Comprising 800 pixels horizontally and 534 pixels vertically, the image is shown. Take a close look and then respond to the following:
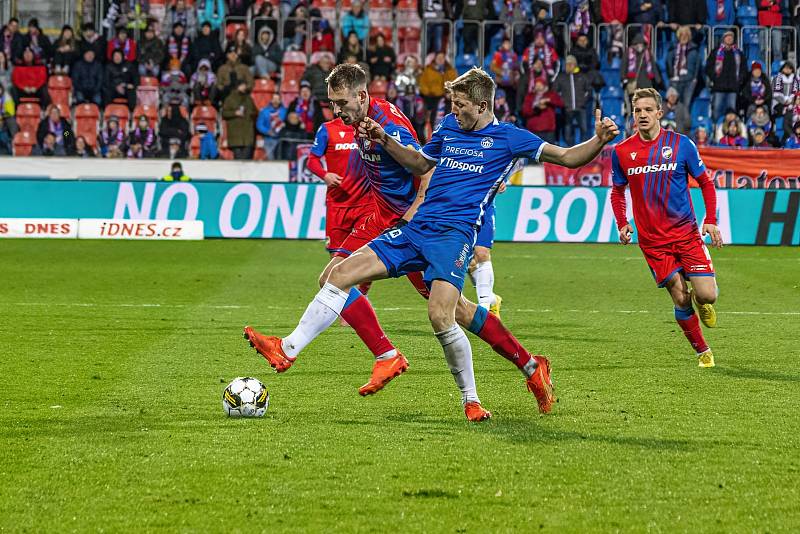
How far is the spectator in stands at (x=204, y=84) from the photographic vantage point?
26.4 meters

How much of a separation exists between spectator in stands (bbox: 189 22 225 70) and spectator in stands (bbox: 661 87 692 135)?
9.30 metres

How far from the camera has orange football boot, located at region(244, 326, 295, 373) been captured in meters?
6.66

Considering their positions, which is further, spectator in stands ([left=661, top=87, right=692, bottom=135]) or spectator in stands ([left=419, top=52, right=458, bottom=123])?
spectator in stands ([left=419, top=52, right=458, bottom=123])

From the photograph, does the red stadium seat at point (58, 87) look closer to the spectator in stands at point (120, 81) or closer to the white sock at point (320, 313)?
the spectator in stands at point (120, 81)

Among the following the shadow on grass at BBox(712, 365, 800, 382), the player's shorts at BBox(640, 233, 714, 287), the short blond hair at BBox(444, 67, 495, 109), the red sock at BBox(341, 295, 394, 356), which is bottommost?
the shadow on grass at BBox(712, 365, 800, 382)

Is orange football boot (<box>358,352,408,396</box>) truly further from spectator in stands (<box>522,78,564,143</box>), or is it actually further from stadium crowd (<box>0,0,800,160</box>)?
spectator in stands (<box>522,78,564,143</box>)

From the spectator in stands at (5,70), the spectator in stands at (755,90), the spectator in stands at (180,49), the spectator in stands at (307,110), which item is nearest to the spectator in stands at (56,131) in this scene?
the spectator in stands at (5,70)

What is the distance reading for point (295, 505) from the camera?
4.84 meters

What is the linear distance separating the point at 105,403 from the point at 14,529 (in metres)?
2.73

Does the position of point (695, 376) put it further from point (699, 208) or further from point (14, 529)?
point (699, 208)

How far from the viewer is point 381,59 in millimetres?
26203

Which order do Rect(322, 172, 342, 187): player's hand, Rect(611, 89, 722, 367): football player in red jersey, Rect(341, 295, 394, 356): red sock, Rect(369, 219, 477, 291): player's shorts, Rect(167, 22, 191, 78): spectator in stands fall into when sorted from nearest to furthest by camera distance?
1. Rect(369, 219, 477, 291): player's shorts
2. Rect(341, 295, 394, 356): red sock
3. Rect(611, 89, 722, 367): football player in red jersey
4. Rect(322, 172, 342, 187): player's hand
5. Rect(167, 22, 191, 78): spectator in stands

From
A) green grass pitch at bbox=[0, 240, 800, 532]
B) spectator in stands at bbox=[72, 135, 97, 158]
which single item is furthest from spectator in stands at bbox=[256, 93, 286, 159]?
green grass pitch at bbox=[0, 240, 800, 532]

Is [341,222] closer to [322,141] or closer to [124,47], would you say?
[322,141]
